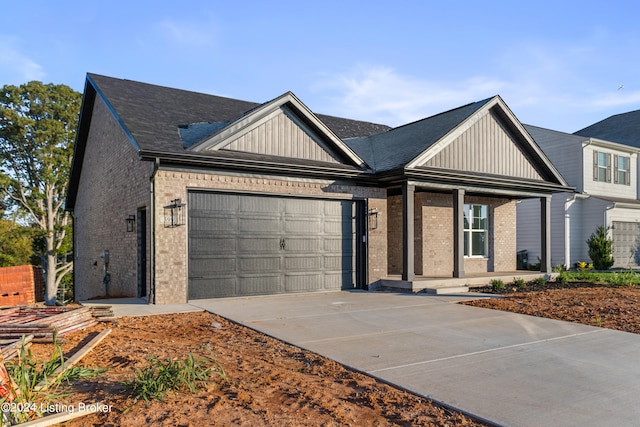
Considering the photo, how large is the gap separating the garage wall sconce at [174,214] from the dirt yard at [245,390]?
330cm

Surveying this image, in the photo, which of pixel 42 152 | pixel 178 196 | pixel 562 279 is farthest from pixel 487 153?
pixel 42 152

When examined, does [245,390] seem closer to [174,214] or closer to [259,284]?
[174,214]

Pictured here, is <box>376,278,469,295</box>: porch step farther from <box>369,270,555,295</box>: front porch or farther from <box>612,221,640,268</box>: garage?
<box>612,221,640,268</box>: garage

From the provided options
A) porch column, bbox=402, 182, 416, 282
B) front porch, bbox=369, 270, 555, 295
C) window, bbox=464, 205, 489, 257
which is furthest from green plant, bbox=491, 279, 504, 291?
window, bbox=464, 205, 489, 257

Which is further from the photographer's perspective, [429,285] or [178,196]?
[429,285]

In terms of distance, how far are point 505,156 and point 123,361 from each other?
14.4m

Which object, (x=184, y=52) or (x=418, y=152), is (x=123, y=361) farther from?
(x=418, y=152)

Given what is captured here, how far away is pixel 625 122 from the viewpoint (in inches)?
1194

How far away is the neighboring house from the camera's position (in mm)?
21422

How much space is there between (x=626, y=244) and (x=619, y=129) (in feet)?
35.1

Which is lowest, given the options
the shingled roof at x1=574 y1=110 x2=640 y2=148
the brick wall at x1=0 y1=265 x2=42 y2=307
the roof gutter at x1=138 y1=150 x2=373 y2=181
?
the brick wall at x1=0 y1=265 x2=42 y2=307

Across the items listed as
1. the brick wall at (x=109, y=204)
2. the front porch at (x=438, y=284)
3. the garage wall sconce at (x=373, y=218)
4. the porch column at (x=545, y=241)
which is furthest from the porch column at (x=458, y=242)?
the brick wall at (x=109, y=204)

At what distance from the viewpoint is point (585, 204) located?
21.9 meters

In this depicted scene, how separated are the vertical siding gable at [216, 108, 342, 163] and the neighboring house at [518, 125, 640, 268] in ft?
43.9
